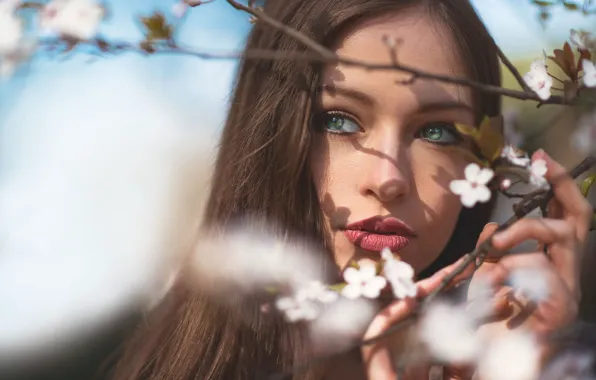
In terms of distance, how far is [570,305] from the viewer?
92 cm

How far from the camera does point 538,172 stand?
91cm

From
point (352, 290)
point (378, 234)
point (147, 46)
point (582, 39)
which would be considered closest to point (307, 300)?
point (352, 290)

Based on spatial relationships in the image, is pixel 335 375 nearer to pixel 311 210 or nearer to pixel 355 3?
pixel 311 210

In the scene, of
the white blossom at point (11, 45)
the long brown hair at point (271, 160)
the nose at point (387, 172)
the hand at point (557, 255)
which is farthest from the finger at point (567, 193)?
the white blossom at point (11, 45)

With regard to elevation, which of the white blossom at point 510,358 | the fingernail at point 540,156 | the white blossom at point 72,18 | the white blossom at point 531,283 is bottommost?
the white blossom at point 510,358

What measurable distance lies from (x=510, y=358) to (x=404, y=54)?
494mm

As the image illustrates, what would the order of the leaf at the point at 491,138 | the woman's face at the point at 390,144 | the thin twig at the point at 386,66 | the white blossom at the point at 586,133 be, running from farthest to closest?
the woman's face at the point at 390,144, the white blossom at the point at 586,133, the leaf at the point at 491,138, the thin twig at the point at 386,66

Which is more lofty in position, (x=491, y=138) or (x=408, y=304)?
(x=491, y=138)

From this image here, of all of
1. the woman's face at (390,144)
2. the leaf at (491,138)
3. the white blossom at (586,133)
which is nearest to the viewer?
the leaf at (491,138)

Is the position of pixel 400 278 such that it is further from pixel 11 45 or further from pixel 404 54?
pixel 11 45

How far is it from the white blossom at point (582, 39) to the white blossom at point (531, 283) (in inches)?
12.2

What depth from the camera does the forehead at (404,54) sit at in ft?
3.65

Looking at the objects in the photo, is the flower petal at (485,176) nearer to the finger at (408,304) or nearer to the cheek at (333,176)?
the finger at (408,304)

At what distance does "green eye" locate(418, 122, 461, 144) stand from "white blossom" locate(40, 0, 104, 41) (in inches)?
22.4
